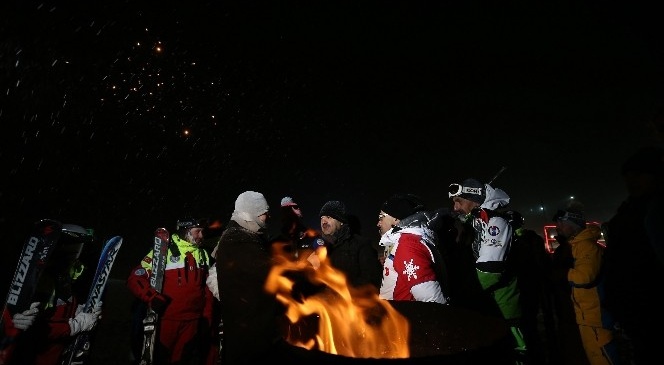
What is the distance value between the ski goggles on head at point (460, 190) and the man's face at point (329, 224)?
1.98 meters

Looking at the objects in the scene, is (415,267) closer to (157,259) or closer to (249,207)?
(249,207)

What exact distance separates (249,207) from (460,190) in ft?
11.0

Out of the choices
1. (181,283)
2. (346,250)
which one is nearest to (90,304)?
(181,283)

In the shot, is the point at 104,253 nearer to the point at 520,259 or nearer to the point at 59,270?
the point at 59,270

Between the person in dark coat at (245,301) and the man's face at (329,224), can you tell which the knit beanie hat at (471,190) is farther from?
the person in dark coat at (245,301)

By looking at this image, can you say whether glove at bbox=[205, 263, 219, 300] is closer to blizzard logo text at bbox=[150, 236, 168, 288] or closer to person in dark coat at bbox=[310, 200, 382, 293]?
blizzard logo text at bbox=[150, 236, 168, 288]

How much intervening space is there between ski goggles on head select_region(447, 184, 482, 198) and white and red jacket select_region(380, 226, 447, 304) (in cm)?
200

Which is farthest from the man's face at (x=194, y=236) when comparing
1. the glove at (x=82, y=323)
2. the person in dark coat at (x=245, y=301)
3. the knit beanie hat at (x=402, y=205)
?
the knit beanie hat at (x=402, y=205)

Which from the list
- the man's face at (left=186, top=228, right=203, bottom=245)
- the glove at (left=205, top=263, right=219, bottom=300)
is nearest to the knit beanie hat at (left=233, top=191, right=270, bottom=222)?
the glove at (left=205, top=263, right=219, bottom=300)

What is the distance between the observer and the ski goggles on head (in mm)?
5172

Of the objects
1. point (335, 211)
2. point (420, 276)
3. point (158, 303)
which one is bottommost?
point (158, 303)

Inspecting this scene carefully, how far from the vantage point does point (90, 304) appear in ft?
16.6

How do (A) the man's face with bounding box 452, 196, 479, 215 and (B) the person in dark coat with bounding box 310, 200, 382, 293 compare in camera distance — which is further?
(B) the person in dark coat with bounding box 310, 200, 382, 293

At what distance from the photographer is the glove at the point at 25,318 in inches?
154
